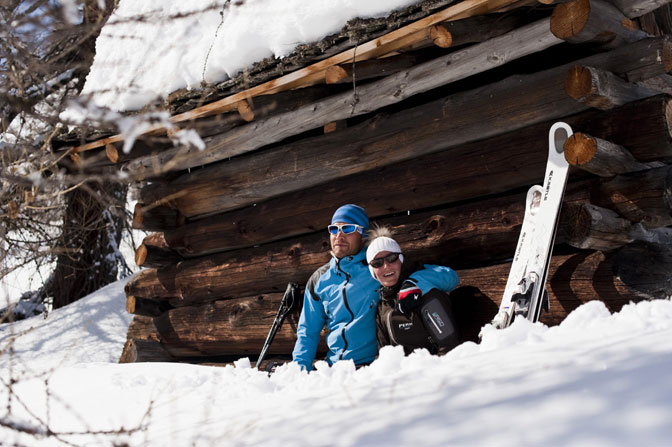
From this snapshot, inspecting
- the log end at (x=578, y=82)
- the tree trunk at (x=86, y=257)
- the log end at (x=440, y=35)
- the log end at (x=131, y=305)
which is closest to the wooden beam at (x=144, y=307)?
the log end at (x=131, y=305)

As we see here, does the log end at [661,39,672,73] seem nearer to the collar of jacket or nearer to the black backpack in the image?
the black backpack

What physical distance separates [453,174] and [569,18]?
54.3 inches

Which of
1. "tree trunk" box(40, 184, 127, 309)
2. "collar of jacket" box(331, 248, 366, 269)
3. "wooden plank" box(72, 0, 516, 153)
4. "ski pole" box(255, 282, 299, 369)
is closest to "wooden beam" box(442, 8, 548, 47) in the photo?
"wooden plank" box(72, 0, 516, 153)

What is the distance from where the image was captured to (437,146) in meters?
4.96

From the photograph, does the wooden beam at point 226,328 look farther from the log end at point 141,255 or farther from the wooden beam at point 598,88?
the wooden beam at point 598,88

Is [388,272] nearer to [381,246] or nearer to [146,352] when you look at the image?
[381,246]

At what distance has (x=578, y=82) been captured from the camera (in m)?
3.89

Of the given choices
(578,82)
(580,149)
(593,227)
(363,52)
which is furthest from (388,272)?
(578,82)

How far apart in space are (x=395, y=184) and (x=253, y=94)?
1.36 meters

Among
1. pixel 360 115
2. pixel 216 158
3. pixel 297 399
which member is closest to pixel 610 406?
pixel 297 399

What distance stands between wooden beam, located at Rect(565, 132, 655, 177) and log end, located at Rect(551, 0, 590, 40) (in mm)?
579

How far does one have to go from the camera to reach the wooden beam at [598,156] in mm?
3809

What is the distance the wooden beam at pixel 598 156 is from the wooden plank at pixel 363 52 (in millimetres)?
934

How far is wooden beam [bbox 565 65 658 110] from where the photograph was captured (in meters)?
3.85
